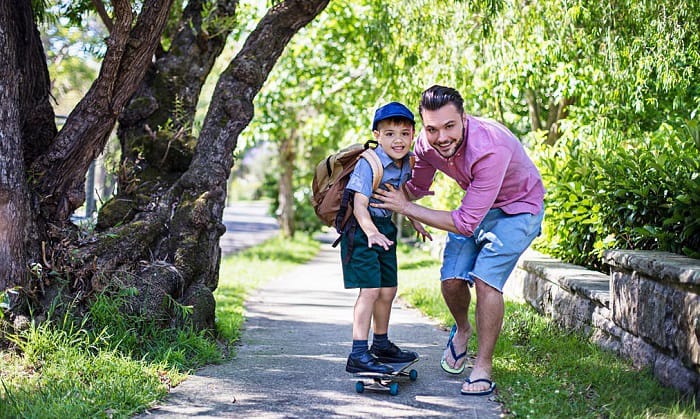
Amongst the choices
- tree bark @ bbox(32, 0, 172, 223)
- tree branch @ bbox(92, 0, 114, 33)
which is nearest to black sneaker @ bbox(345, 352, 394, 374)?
tree bark @ bbox(32, 0, 172, 223)

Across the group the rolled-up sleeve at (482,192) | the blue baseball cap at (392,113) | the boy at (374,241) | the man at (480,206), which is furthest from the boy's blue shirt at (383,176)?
the rolled-up sleeve at (482,192)

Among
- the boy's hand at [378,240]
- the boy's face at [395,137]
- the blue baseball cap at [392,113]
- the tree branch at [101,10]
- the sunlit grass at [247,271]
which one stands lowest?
the sunlit grass at [247,271]

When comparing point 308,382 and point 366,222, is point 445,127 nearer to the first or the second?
point 366,222

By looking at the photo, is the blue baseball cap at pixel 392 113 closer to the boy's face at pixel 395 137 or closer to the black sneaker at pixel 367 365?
the boy's face at pixel 395 137

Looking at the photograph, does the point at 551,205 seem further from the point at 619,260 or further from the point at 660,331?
the point at 660,331

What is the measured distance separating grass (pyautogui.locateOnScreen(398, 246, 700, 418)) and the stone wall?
0.35 feet

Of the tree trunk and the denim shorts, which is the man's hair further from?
the tree trunk

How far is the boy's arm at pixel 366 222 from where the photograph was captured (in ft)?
15.8

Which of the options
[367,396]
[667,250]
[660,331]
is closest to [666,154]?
[667,250]

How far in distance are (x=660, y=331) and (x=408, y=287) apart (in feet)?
22.8

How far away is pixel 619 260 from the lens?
18.3ft

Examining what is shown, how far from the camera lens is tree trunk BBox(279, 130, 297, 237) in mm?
23688

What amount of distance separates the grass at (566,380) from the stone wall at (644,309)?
11 centimetres

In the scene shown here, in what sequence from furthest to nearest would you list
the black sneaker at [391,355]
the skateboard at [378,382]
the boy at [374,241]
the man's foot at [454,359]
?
the man's foot at [454,359] < the black sneaker at [391,355] < the boy at [374,241] < the skateboard at [378,382]
